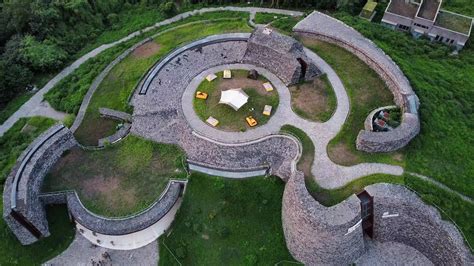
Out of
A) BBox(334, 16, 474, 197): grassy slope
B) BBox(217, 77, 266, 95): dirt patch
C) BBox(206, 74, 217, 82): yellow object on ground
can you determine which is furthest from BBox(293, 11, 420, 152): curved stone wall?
BBox(206, 74, 217, 82): yellow object on ground

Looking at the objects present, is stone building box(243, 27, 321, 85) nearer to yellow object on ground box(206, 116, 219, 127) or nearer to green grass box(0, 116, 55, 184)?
yellow object on ground box(206, 116, 219, 127)

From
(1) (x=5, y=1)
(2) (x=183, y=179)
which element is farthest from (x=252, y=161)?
(1) (x=5, y=1)

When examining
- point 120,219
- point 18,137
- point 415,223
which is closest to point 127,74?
point 18,137

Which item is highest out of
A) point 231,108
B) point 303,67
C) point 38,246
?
point 303,67

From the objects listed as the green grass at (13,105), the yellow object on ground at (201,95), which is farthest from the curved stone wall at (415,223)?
the green grass at (13,105)

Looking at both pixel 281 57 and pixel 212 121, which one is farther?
pixel 281 57

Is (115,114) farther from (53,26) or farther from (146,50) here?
(53,26)
